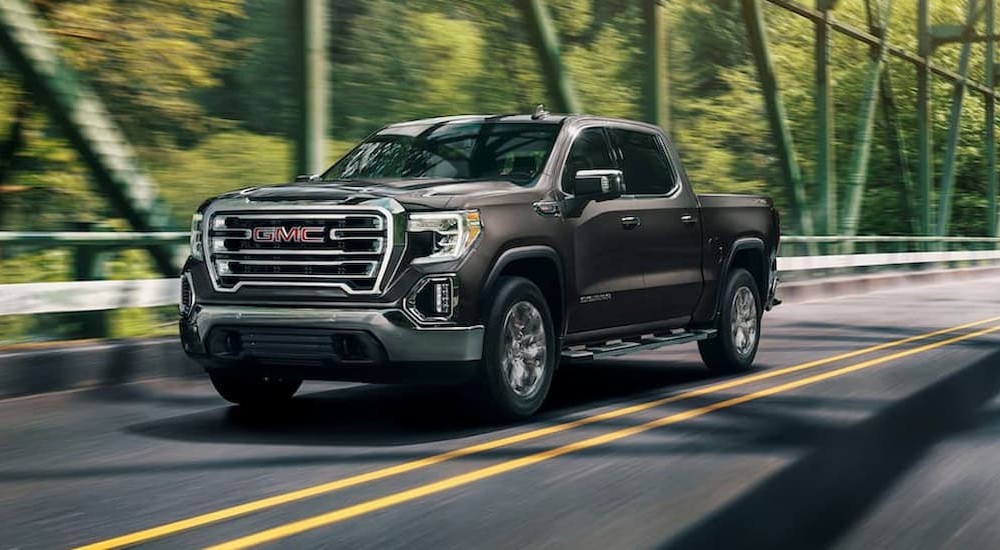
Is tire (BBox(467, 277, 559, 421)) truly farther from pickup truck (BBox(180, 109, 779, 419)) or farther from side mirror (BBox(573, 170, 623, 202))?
side mirror (BBox(573, 170, 623, 202))

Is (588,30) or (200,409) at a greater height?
(588,30)

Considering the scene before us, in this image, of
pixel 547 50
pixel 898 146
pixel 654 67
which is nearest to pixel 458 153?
pixel 547 50

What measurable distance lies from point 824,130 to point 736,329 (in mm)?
17739

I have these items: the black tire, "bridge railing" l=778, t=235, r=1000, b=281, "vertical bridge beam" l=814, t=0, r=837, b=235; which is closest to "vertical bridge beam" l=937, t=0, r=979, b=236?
"bridge railing" l=778, t=235, r=1000, b=281

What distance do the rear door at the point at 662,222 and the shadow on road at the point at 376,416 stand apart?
0.63 metres

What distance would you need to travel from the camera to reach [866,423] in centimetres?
883

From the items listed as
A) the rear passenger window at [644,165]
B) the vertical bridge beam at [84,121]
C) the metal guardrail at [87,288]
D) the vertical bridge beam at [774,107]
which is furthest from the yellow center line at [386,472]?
the vertical bridge beam at [774,107]

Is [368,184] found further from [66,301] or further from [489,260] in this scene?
[66,301]

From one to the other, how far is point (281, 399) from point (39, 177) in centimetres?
329

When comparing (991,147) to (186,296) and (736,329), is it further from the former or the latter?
(186,296)

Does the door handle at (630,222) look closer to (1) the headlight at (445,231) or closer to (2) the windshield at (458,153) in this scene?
(2) the windshield at (458,153)

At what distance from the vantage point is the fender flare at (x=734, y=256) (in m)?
11.2

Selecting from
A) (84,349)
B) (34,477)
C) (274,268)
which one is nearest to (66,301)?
(84,349)

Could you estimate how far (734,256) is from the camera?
11539mm
